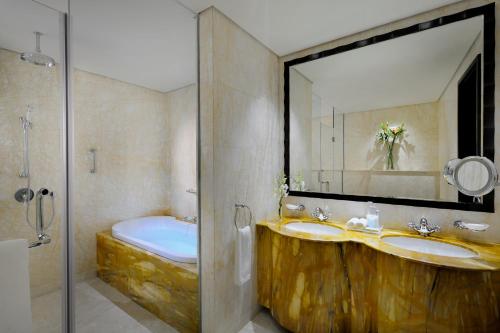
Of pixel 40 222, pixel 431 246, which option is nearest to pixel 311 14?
pixel 431 246

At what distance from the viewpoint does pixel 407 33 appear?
1811mm

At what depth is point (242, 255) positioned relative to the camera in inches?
74.2

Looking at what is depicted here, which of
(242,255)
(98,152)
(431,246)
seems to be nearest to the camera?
(98,152)

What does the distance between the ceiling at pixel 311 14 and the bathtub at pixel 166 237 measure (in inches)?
62.2

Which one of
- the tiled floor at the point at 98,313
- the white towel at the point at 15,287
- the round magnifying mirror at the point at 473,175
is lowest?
the tiled floor at the point at 98,313

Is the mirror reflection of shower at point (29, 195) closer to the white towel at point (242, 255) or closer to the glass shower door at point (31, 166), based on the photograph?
the glass shower door at point (31, 166)

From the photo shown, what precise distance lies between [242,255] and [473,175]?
5.40 feet

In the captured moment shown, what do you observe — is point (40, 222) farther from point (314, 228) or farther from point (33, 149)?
point (314, 228)

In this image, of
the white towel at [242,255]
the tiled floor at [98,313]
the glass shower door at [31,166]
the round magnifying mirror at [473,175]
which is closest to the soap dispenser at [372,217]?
the round magnifying mirror at [473,175]

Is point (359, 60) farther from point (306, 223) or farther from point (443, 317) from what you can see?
point (443, 317)

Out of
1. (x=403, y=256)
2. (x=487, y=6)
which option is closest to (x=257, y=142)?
(x=403, y=256)

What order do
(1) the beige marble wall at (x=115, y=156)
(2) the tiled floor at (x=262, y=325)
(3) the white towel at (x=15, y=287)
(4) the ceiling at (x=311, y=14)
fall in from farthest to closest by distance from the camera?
(2) the tiled floor at (x=262, y=325), (4) the ceiling at (x=311, y=14), (1) the beige marble wall at (x=115, y=156), (3) the white towel at (x=15, y=287)

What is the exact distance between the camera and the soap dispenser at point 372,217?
1.83m

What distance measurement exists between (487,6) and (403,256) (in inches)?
67.8
